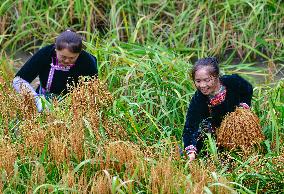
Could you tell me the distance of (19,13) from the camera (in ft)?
24.6

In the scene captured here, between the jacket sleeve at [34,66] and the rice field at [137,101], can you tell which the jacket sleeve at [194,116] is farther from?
the jacket sleeve at [34,66]

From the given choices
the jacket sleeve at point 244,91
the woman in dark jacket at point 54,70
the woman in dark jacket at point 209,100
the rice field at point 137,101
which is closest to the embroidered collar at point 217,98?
the woman in dark jacket at point 209,100

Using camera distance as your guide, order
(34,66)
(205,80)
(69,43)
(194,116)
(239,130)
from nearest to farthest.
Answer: (239,130)
(205,80)
(194,116)
(69,43)
(34,66)

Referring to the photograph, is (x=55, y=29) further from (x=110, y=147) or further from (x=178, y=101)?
(x=110, y=147)

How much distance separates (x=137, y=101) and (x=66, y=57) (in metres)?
0.54

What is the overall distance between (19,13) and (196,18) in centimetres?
143

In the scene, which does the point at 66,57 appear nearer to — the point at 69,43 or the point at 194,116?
the point at 69,43

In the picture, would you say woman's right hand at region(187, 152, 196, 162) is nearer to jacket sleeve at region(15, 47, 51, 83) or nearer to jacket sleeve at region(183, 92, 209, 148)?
jacket sleeve at region(183, 92, 209, 148)

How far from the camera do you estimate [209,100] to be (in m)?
5.38

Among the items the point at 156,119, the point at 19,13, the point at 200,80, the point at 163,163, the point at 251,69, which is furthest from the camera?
the point at 19,13

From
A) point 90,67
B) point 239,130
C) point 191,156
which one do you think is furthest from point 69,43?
point 239,130

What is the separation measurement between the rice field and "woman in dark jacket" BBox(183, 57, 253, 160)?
0.13 metres

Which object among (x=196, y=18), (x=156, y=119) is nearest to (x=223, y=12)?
(x=196, y=18)

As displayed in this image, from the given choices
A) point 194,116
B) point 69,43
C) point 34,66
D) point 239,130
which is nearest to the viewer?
point 239,130
